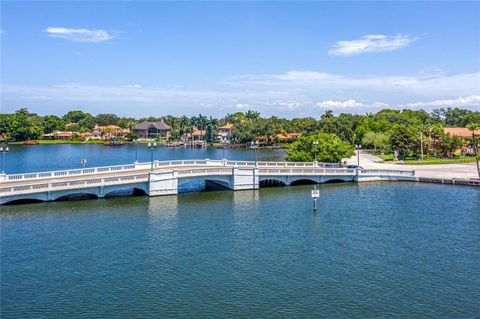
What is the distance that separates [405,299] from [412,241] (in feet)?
43.4

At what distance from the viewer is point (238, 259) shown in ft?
117

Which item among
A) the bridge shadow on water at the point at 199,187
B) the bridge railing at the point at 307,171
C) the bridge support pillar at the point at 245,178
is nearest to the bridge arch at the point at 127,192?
the bridge shadow on water at the point at 199,187

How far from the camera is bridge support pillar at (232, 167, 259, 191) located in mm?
65188

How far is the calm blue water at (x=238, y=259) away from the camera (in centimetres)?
2778

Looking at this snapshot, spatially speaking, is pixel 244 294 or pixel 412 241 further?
pixel 412 241

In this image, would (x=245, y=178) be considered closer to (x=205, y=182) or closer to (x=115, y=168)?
(x=205, y=182)

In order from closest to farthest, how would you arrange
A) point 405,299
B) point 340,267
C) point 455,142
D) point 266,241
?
1. point 405,299
2. point 340,267
3. point 266,241
4. point 455,142

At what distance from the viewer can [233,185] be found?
2569 inches

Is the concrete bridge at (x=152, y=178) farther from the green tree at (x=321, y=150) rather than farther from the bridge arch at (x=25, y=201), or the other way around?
the green tree at (x=321, y=150)

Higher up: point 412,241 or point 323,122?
point 323,122

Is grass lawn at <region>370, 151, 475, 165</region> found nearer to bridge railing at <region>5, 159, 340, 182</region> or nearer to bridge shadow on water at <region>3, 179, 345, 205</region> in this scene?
bridge railing at <region>5, 159, 340, 182</region>

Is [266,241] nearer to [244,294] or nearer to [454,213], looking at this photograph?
[244,294]

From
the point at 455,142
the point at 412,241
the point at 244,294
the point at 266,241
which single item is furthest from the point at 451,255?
the point at 455,142

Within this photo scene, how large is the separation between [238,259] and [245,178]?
30.6 metres
